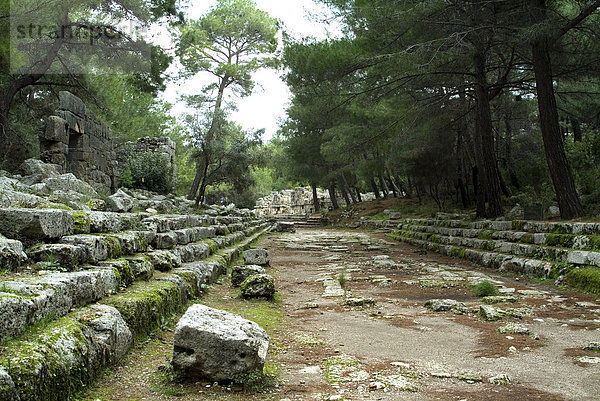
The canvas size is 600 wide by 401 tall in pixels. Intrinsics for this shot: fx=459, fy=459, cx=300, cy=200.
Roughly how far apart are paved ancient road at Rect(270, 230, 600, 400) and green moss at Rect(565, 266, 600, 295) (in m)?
0.26

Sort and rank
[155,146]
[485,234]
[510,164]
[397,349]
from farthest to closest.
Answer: [510,164]
[155,146]
[485,234]
[397,349]

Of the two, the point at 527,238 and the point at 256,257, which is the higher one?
the point at 527,238

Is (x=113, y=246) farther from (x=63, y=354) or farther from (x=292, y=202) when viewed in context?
(x=292, y=202)

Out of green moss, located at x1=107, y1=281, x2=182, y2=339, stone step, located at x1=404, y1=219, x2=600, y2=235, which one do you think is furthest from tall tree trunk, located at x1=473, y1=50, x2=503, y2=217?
green moss, located at x1=107, y1=281, x2=182, y2=339

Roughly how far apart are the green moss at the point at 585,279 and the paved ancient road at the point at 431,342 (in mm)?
258

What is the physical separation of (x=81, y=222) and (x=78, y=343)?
2.02 metres

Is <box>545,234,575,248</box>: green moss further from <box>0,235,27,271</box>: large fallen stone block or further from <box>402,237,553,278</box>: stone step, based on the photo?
<box>0,235,27,271</box>: large fallen stone block

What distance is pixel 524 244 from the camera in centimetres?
846

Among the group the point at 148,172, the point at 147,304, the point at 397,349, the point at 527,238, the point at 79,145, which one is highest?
the point at 79,145

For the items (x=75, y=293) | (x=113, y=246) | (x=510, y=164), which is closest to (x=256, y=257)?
(x=113, y=246)

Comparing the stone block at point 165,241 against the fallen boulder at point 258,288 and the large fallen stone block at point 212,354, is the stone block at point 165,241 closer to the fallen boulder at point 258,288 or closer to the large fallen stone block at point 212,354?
the fallen boulder at point 258,288

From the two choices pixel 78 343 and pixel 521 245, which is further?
pixel 521 245

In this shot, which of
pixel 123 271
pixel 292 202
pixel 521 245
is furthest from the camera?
pixel 292 202

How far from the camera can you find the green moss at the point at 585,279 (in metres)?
6.00
